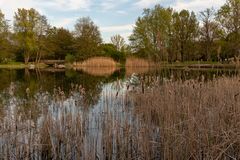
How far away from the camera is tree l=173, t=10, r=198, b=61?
52.4m

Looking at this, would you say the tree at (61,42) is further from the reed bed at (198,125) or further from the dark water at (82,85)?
the reed bed at (198,125)

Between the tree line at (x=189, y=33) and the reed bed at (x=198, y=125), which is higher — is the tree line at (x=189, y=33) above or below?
above

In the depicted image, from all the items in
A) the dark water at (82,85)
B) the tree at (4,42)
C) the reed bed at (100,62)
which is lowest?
the dark water at (82,85)

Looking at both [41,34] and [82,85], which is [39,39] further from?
[82,85]

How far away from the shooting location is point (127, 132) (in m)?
5.50

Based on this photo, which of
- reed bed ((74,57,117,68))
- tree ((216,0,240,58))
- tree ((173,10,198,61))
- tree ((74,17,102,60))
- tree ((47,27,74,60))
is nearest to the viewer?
tree ((216,0,240,58))

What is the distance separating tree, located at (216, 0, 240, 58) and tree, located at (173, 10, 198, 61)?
4698 millimetres

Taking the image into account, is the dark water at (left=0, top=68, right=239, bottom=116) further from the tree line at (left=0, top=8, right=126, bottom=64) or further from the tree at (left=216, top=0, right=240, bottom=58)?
the tree line at (left=0, top=8, right=126, bottom=64)

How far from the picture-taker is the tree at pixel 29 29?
54909 mm

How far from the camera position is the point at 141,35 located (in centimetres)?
5675

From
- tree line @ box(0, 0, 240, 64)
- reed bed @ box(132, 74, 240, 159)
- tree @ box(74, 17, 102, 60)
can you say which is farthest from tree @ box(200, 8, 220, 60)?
reed bed @ box(132, 74, 240, 159)

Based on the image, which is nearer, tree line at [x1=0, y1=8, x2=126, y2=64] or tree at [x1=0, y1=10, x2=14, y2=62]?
tree at [x1=0, y1=10, x2=14, y2=62]

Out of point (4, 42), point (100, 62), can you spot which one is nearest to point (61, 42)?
point (4, 42)

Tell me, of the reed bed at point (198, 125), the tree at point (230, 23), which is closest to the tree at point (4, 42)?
the tree at point (230, 23)
